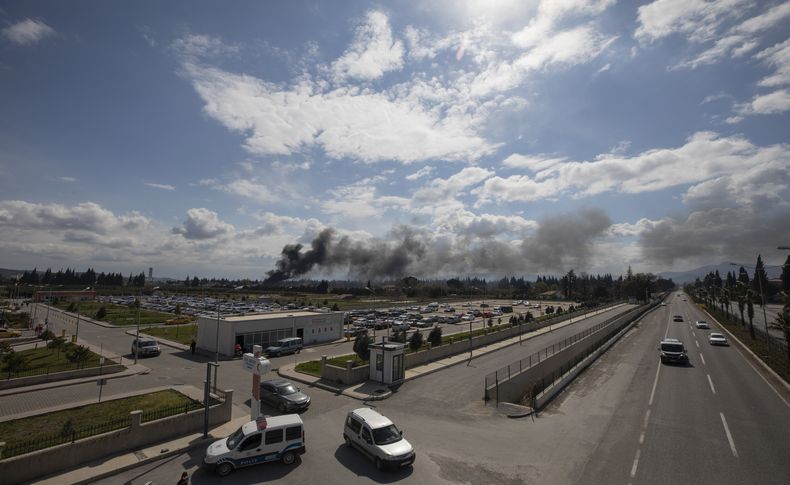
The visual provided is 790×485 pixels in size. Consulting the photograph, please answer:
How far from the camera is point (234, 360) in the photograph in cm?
3481

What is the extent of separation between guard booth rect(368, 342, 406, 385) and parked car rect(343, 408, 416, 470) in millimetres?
10019

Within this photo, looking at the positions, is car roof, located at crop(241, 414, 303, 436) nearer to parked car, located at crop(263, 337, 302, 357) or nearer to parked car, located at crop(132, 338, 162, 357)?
parked car, located at crop(263, 337, 302, 357)

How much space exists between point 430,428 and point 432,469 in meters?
4.37

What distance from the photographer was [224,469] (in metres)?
14.1

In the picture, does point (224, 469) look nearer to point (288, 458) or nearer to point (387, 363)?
point (288, 458)

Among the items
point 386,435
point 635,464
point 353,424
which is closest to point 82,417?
point 353,424

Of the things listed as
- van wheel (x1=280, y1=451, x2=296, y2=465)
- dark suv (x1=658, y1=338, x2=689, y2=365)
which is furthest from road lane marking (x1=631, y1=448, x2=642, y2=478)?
dark suv (x1=658, y1=338, x2=689, y2=365)

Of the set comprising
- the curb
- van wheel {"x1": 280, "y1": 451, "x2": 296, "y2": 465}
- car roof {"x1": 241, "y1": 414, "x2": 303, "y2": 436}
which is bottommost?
van wheel {"x1": 280, "y1": 451, "x2": 296, "y2": 465}

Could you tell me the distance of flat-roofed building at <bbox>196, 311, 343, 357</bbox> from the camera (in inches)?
1454

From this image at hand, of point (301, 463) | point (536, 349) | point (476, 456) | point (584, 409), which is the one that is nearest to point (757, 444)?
point (584, 409)

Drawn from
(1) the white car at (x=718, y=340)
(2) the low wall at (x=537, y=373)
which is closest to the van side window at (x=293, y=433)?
(2) the low wall at (x=537, y=373)

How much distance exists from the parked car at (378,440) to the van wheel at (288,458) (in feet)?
8.28

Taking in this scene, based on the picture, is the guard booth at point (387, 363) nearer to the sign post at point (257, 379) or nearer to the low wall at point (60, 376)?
the sign post at point (257, 379)

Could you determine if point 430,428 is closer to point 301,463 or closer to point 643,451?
point 301,463
